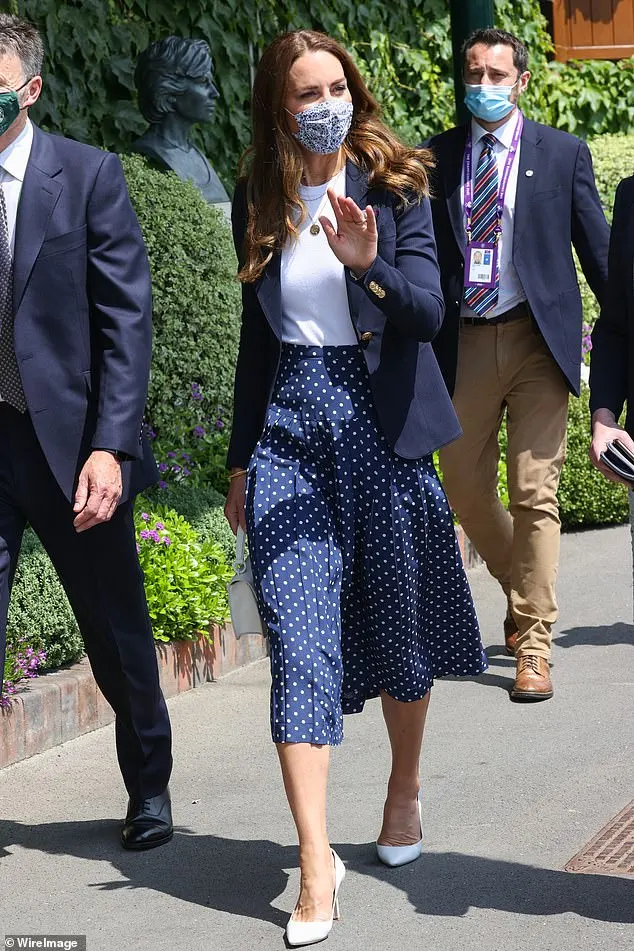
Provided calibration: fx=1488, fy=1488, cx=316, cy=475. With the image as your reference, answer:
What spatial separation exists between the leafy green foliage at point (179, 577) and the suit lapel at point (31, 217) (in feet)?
6.53

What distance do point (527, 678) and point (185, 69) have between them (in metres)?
3.63

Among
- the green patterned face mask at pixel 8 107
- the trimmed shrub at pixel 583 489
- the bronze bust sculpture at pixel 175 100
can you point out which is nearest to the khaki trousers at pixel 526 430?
the green patterned face mask at pixel 8 107

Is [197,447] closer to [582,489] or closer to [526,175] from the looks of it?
[582,489]

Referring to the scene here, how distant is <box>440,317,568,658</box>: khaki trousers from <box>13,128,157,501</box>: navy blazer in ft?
6.34

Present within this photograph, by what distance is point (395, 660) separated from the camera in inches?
142

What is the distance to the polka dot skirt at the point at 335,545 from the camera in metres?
3.36

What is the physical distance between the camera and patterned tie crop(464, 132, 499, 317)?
5254 mm

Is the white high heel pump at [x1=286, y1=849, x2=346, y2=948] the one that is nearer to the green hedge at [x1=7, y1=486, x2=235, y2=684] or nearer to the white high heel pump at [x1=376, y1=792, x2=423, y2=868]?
the white high heel pump at [x1=376, y1=792, x2=423, y2=868]

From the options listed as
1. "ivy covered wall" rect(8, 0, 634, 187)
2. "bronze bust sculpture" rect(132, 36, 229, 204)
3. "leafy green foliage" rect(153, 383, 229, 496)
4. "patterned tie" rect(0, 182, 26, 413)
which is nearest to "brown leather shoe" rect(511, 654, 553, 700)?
"leafy green foliage" rect(153, 383, 229, 496)

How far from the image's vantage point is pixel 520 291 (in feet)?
17.3

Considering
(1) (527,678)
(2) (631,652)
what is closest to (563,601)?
(2) (631,652)

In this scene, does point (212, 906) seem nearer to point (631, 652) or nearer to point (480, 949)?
point (480, 949)

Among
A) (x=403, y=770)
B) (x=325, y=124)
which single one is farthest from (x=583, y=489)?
(x=325, y=124)

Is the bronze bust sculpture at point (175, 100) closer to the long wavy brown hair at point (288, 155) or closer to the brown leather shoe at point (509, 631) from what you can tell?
the brown leather shoe at point (509, 631)
